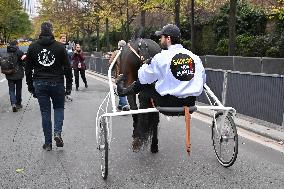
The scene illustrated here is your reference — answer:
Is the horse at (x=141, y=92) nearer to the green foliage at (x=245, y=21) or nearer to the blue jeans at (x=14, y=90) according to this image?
the blue jeans at (x=14, y=90)

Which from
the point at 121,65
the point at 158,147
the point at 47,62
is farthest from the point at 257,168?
the point at 47,62

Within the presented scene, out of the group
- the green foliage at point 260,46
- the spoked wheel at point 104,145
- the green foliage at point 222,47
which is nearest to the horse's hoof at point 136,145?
the spoked wheel at point 104,145

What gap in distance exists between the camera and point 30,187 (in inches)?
211

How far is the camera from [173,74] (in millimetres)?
5547

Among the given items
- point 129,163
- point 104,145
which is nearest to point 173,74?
point 104,145

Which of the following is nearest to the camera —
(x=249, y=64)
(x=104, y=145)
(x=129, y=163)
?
(x=104, y=145)

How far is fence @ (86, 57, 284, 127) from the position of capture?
28.5 feet

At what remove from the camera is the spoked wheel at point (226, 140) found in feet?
19.3

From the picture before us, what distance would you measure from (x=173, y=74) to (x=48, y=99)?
2501 millimetres

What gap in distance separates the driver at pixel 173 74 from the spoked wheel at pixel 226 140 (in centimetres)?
61

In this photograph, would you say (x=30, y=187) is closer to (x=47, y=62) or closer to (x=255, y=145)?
(x=47, y=62)

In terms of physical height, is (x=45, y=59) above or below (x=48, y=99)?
above

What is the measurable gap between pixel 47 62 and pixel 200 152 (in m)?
2.70

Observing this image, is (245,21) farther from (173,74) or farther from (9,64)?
(173,74)
